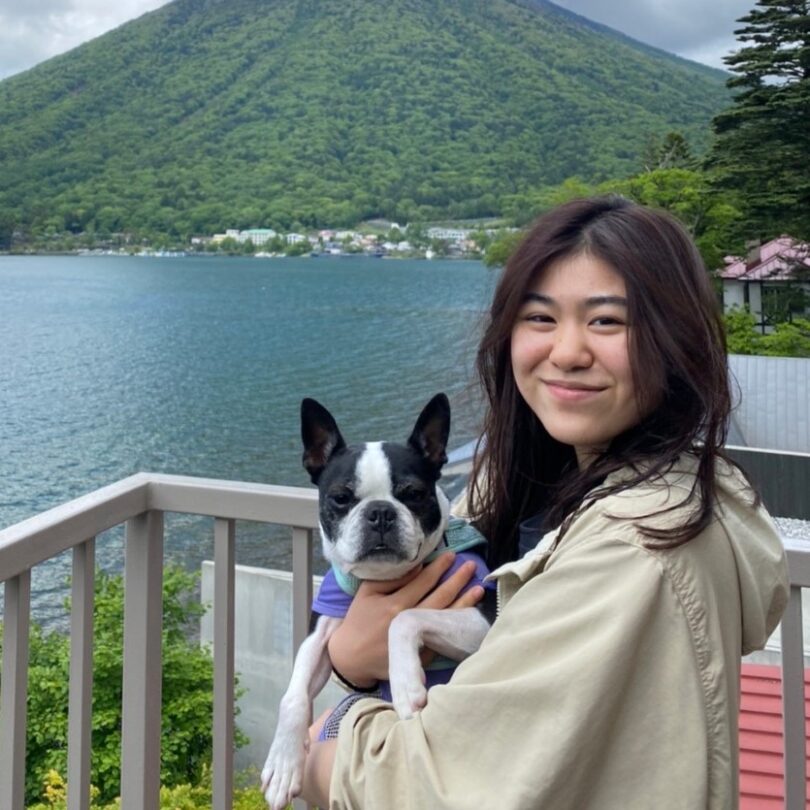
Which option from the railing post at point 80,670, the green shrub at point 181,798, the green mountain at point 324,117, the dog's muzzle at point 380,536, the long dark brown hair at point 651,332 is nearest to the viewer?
the long dark brown hair at point 651,332

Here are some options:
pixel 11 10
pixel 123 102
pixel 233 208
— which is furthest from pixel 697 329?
pixel 11 10

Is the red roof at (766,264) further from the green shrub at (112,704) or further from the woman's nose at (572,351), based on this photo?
the woman's nose at (572,351)

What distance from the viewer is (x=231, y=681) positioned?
4.75 ft

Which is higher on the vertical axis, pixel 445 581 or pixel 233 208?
pixel 233 208

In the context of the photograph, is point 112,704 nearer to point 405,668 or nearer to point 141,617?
point 141,617

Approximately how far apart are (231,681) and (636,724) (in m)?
0.96

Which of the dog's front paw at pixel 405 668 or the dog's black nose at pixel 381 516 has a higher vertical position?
the dog's black nose at pixel 381 516

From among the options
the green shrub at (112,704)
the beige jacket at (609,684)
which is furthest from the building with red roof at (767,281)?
the beige jacket at (609,684)

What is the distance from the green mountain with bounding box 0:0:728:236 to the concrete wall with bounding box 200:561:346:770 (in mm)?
29580

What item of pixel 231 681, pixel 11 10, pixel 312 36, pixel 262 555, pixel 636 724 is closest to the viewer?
pixel 636 724

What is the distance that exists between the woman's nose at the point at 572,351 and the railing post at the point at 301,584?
70 centimetres

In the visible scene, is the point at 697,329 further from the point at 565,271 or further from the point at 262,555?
the point at 262,555

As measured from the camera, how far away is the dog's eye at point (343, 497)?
3.47ft

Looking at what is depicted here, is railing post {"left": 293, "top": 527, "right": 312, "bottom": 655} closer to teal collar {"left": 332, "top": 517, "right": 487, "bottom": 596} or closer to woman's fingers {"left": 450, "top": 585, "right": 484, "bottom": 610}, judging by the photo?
teal collar {"left": 332, "top": 517, "right": 487, "bottom": 596}
